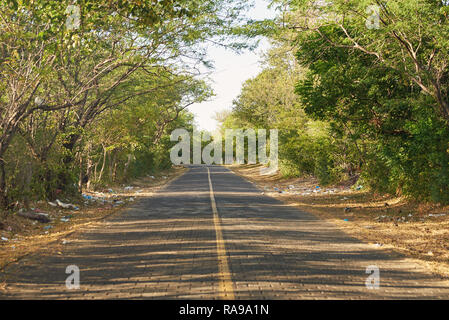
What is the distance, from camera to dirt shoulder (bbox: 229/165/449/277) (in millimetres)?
11139

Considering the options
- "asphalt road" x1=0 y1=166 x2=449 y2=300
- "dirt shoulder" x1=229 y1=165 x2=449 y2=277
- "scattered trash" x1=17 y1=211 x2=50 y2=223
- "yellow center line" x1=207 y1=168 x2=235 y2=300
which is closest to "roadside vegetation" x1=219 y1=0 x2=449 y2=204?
"dirt shoulder" x1=229 y1=165 x2=449 y2=277

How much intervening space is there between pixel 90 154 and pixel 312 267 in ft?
58.5

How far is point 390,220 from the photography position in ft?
52.6

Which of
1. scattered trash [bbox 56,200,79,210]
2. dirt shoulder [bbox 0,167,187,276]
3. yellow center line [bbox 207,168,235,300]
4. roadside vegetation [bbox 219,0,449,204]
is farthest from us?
scattered trash [bbox 56,200,79,210]

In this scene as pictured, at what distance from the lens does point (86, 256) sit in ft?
33.2

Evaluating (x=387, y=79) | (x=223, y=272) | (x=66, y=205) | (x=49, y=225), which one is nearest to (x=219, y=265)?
(x=223, y=272)

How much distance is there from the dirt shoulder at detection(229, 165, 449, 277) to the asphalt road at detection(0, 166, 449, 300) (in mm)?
596

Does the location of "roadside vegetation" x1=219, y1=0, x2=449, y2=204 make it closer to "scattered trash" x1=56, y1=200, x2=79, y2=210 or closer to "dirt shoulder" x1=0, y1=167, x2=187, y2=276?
"dirt shoulder" x1=0, y1=167, x2=187, y2=276

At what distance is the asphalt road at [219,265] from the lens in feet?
23.8

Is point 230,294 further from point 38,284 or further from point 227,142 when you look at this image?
point 227,142

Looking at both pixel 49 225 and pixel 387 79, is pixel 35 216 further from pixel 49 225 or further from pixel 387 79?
pixel 387 79
